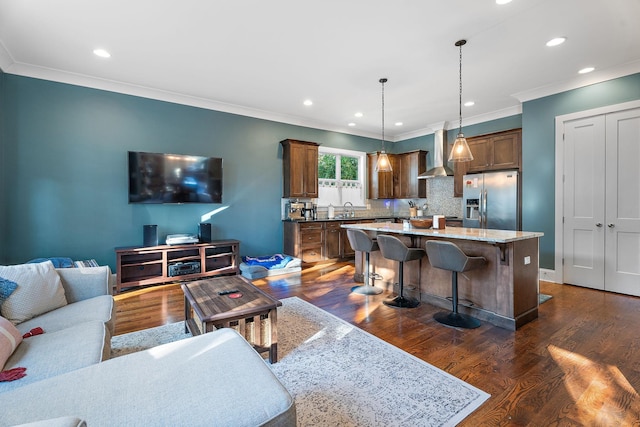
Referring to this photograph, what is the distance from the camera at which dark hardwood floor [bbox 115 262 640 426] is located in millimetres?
1781

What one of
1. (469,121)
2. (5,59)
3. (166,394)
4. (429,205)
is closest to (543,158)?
(469,121)

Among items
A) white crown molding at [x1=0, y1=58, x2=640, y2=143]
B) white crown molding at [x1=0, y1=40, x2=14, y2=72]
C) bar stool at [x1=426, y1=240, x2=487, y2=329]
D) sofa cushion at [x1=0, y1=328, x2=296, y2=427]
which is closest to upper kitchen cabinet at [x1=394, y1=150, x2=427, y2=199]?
white crown molding at [x1=0, y1=58, x2=640, y2=143]

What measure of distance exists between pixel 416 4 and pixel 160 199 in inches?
167

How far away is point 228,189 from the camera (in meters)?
5.41

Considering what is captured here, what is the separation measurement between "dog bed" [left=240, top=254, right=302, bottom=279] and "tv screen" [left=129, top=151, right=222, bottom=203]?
124 centimetres

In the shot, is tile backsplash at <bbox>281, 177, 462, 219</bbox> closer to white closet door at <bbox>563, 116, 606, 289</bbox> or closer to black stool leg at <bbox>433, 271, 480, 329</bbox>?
white closet door at <bbox>563, 116, 606, 289</bbox>

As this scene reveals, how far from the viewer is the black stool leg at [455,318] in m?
2.98

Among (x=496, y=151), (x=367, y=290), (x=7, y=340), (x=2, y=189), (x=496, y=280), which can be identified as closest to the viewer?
(x=7, y=340)

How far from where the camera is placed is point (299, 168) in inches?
234

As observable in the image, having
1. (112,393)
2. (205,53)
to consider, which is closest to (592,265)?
(112,393)

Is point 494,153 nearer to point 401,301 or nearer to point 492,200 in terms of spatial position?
point 492,200

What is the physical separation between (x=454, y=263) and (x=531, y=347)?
898mm

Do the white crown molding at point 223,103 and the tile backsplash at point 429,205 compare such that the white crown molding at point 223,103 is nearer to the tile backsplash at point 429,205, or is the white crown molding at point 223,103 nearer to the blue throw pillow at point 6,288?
the tile backsplash at point 429,205

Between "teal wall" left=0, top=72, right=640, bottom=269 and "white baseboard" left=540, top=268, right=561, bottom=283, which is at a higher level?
"teal wall" left=0, top=72, right=640, bottom=269
